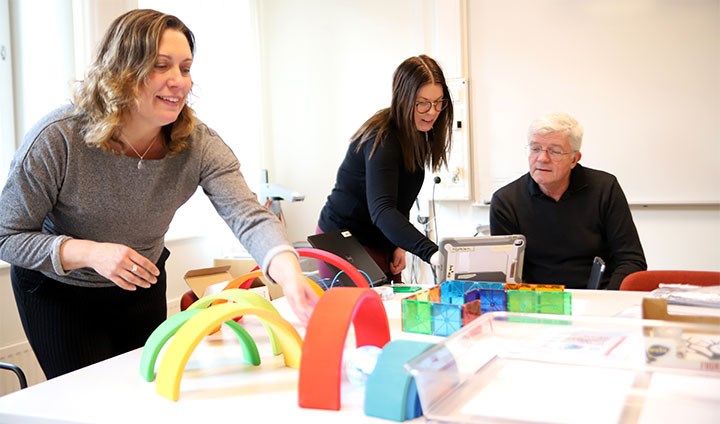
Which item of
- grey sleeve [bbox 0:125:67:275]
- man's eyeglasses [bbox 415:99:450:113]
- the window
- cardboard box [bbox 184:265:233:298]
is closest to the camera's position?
grey sleeve [bbox 0:125:67:275]

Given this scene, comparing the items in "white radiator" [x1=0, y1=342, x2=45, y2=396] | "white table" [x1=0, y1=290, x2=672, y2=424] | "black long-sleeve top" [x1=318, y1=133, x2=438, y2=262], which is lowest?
"white radiator" [x1=0, y1=342, x2=45, y2=396]

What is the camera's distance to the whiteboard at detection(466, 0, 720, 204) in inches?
161

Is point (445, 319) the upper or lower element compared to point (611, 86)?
lower

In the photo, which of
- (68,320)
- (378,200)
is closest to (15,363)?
(68,320)

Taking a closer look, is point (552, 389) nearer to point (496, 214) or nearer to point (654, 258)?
point (496, 214)

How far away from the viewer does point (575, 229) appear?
246 centimetres

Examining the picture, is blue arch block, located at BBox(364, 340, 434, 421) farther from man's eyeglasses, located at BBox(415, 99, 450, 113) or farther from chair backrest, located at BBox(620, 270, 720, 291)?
man's eyeglasses, located at BBox(415, 99, 450, 113)

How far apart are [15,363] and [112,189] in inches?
67.8

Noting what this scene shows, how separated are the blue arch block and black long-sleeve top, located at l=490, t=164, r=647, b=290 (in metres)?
1.57

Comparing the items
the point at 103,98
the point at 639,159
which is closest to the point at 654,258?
the point at 639,159

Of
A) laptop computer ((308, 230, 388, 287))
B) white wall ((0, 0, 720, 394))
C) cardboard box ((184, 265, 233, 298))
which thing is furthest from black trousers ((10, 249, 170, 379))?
white wall ((0, 0, 720, 394))

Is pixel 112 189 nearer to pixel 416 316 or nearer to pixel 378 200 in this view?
pixel 416 316

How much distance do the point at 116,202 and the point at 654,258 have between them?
3.62 metres

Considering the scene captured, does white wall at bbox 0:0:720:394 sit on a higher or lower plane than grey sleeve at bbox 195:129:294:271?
higher
